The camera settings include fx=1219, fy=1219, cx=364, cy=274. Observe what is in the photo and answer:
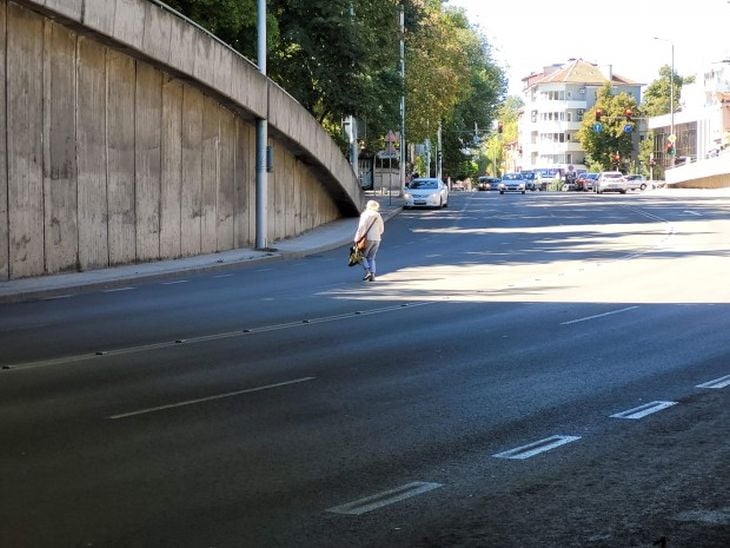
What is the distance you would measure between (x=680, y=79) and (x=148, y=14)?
182 metres

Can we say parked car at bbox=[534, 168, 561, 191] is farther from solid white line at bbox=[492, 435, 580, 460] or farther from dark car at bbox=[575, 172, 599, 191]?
solid white line at bbox=[492, 435, 580, 460]

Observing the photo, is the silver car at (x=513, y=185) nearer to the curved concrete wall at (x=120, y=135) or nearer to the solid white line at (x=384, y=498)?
the curved concrete wall at (x=120, y=135)

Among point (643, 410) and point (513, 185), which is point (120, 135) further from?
point (513, 185)

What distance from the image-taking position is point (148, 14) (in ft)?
87.0

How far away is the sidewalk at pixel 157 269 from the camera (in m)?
21.5

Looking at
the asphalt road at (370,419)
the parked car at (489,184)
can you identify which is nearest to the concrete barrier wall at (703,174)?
the parked car at (489,184)

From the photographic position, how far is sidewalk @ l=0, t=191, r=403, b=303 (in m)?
21.5

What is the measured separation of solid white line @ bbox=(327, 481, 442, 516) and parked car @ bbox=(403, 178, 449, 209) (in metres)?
52.1

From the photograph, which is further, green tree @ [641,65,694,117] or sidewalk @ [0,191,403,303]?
green tree @ [641,65,694,117]

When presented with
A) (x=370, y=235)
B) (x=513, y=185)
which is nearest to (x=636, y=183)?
(x=513, y=185)

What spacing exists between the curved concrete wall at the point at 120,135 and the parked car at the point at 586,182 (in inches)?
2484

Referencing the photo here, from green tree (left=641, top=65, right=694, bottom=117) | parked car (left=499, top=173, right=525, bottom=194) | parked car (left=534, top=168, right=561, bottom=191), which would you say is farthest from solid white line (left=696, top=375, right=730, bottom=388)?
green tree (left=641, top=65, right=694, bottom=117)

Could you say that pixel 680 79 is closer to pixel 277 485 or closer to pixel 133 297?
pixel 133 297

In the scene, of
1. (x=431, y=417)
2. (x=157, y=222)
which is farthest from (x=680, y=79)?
(x=431, y=417)
